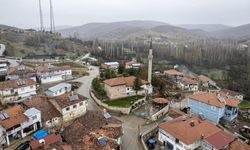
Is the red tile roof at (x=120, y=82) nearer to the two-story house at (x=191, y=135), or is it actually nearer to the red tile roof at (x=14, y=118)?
the two-story house at (x=191, y=135)

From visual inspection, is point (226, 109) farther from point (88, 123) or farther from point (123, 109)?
point (88, 123)

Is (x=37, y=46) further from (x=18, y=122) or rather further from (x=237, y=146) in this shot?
(x=237, y=146)

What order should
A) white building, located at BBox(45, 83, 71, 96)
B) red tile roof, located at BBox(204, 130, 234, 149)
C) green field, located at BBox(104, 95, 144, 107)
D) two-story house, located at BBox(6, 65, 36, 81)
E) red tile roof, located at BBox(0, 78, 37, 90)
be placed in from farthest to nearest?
two-story house, located at BBox(6, 65, 36, 81), white building, located at BBox(45, 83, 71, 96), green field, located at BBox(104, 95, 144, 107), red tile roof, located at BBox(0, 78, 37, 90), red tile roof, located at BBox(204, 130, 234, 149)

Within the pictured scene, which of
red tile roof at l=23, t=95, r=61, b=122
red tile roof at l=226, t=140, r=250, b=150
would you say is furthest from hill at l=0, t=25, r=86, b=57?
red tile roof at l=226, t=140, r=250, b=150

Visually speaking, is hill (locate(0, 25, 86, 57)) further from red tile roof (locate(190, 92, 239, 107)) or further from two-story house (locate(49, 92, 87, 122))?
red tile roof (locate(190, 92, 239, 107))

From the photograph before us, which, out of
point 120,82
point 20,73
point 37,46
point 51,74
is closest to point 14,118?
point 120,82

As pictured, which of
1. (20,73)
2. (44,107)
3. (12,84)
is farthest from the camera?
(20,73)

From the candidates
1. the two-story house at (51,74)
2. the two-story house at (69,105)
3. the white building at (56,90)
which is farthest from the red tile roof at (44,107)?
the two-story house at (51,74)
